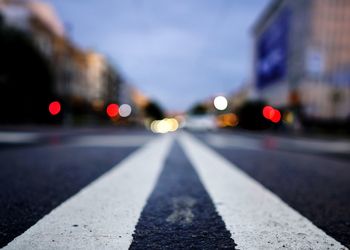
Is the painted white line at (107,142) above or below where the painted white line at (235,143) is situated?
above

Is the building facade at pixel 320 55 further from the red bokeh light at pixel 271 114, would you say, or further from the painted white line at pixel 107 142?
the painted white line at pixel 107 142

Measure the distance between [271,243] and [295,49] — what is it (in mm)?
56464

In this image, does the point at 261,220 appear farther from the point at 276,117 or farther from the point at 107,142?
the point at 276,117

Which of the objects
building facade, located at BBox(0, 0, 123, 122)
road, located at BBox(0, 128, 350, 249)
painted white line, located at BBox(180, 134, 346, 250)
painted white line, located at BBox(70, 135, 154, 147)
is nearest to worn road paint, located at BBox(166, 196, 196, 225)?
road, located at BBox(0, 128, 350, 249)

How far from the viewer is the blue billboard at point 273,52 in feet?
195

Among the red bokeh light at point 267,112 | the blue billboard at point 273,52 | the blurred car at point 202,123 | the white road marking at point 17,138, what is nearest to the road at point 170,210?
the white road marking at point 17,138

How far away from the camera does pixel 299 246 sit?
189 centimetres

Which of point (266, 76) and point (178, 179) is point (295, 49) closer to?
point (266, 76)

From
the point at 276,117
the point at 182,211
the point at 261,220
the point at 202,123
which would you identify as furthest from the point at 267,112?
the point at 261,220

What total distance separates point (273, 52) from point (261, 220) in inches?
2651

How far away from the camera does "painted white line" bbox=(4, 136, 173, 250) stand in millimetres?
1851

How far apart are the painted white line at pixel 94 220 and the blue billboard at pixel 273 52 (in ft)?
193

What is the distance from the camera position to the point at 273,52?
66000 mm

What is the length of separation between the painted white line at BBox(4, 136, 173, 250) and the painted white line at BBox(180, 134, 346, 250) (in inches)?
24.9
